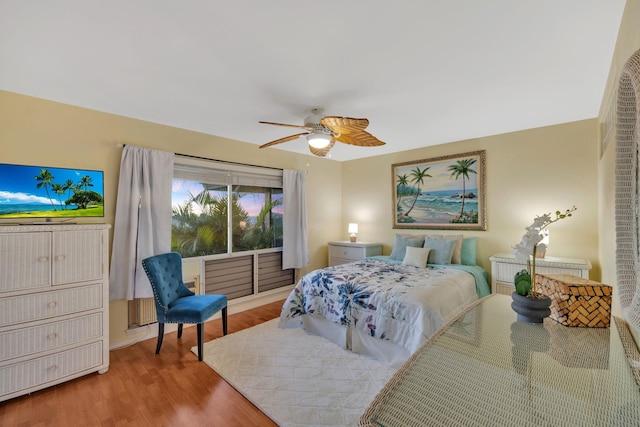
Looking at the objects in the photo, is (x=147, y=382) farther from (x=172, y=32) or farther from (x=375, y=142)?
(x=375, y=142)

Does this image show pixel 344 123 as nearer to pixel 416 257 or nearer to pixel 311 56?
pixel 311 56

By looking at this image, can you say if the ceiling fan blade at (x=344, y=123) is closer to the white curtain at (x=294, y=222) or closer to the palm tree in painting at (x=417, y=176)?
the white curtain at (x=294, y=222)

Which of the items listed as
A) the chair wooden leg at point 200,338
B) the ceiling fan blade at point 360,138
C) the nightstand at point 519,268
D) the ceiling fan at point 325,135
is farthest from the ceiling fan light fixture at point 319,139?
the nightstand at point 519,268

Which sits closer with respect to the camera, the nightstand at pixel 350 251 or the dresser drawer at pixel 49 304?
the dresser drawer at pixel 49 304

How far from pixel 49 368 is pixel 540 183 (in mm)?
5293

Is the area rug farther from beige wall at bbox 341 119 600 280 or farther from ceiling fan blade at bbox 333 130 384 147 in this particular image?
→ beige wall at bbox 341 119 600 280

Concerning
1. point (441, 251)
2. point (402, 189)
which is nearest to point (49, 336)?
point (441, 251)

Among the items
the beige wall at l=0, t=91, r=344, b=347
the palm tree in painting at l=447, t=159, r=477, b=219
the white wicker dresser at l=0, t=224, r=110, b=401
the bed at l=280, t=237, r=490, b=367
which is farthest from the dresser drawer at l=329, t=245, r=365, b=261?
the white wicker dresser at l=0, t=224, r=110, b=401

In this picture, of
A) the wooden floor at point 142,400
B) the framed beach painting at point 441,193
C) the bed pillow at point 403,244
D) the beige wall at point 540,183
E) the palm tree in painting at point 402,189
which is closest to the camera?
the wooden floor at point 142,400

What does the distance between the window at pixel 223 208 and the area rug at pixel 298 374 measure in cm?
132

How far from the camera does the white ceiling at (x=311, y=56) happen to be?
1.55m

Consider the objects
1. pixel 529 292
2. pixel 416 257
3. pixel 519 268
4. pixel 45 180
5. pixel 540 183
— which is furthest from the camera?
pixel 416 257

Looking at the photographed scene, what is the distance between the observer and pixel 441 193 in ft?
14.3

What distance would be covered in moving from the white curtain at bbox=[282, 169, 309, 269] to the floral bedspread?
113 centimetres
